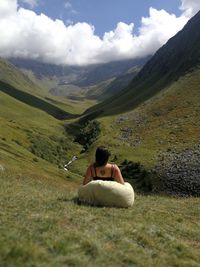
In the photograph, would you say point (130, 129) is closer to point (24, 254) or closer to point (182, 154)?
point (182, 154)

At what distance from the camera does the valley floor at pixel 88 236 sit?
13.3 meters

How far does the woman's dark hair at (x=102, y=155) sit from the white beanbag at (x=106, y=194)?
100cm

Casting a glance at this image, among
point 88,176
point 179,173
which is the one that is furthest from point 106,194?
point 179,173

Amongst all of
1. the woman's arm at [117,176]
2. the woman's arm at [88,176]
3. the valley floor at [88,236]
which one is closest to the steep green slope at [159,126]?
the woman's arm at [88,176]

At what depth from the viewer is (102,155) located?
21.9m

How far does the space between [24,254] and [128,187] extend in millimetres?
10869

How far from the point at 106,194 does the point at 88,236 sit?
21.4ft

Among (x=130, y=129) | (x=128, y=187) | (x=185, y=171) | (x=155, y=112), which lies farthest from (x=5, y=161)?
(x=155, y=112)

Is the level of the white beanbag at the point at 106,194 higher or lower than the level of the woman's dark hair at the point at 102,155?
lower

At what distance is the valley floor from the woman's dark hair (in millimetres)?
2363

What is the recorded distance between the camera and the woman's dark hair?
71.6 feet

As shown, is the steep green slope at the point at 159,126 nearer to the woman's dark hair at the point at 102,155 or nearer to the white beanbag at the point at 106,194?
the white beanbag at the point at 106,194

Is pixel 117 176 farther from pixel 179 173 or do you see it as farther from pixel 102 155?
pixel 179 173

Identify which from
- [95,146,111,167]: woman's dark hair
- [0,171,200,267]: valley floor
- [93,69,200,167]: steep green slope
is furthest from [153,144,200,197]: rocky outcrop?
[0,171,200,267]: valley floor
